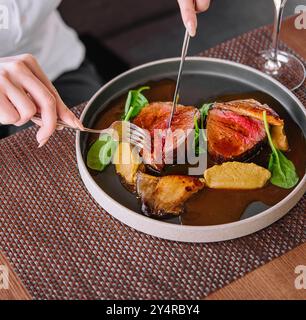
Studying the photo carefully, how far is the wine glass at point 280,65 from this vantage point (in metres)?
1.45

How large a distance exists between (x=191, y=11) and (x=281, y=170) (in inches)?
15.2

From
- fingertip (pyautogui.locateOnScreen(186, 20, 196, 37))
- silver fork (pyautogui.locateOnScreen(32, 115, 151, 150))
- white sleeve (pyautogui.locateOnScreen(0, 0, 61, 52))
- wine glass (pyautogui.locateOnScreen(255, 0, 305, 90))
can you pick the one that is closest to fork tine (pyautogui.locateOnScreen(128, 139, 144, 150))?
silver fork (pyautogui.locateOnScreen(32, 115, 151, 150))

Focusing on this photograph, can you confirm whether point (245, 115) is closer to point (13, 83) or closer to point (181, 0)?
point (181, 0)

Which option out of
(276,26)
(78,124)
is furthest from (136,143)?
(276,26)

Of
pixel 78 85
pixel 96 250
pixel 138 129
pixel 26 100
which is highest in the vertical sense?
pixel 26 100

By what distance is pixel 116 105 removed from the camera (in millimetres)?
1367

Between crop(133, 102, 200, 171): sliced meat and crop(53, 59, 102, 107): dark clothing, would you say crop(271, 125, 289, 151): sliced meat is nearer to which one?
crop(133, 102, 200, 171): sliced meat

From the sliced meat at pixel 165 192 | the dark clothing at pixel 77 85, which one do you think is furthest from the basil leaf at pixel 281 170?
the dark clothing at pixel 77 85

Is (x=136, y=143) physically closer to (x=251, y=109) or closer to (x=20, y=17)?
(x=251, y=109)

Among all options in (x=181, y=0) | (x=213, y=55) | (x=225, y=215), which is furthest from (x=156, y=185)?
(x=213, y=55)

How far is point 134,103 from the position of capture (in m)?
1.34

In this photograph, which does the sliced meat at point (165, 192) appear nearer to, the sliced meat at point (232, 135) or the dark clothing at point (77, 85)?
the sliced meat at point (232, 135)

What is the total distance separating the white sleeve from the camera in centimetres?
154

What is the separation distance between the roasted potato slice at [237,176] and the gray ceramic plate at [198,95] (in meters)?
0.06
